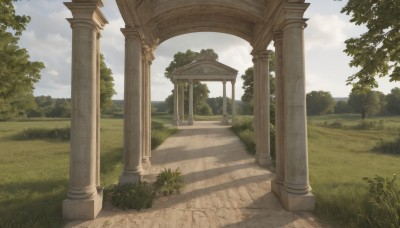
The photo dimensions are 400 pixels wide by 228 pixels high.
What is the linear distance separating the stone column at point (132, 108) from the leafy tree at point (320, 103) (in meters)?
106

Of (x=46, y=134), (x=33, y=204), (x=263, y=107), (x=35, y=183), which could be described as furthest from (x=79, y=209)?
(x=46, y=134)

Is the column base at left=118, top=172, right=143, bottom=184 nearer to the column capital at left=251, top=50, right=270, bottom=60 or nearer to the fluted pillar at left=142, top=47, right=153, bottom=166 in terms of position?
the fluted pillar at left=142, top=47, right=153, bottom=166

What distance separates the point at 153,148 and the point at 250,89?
96.7 feet

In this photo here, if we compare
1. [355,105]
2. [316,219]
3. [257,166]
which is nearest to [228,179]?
[257,166]

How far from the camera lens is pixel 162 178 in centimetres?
1005

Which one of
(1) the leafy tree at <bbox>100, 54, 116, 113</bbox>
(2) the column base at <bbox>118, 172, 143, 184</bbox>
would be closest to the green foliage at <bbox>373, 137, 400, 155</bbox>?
(2) the column base at <bbox>118, 172, 143, 184</bbox>

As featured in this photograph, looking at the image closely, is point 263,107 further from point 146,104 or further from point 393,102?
point 393,102

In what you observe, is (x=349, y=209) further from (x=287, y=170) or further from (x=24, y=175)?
(x=24, y=175)

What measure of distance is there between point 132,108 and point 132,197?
3873 millimetres

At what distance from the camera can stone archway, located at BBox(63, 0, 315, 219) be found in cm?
706

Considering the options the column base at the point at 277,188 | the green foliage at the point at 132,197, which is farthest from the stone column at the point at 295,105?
the green foliage at the point at 132,197

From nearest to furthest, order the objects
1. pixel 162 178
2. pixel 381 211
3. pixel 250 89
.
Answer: pixel 381 211 < pixel 162 178 < pixel 250 89

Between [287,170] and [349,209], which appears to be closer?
[349,209]

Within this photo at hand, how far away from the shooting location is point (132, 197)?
26.1ft
